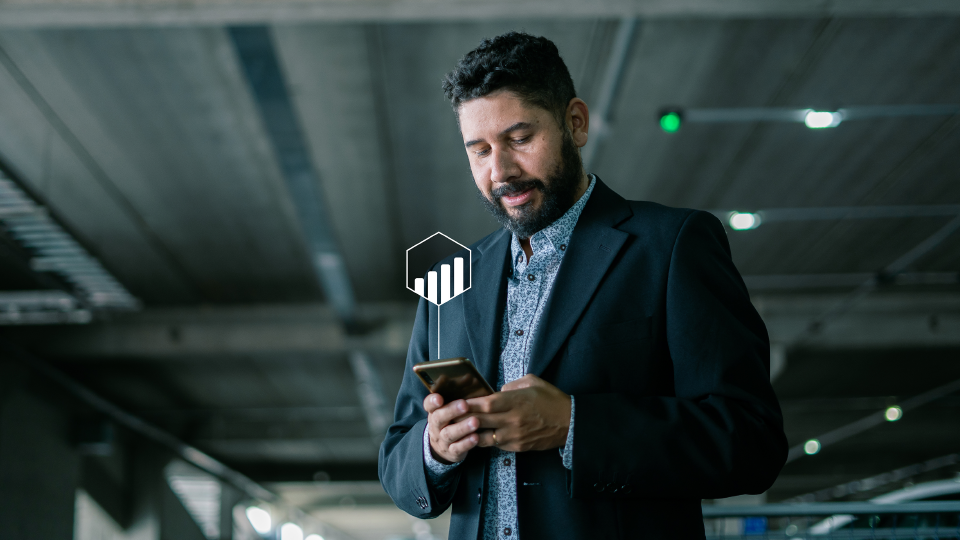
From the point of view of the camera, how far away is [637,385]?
Answer: 51.6 inches

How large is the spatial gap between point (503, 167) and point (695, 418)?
507 millimetres

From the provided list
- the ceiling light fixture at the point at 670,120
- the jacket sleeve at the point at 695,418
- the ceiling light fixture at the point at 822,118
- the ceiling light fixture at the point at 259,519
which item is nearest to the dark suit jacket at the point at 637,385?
the jacket sleeve at the point at 695,418

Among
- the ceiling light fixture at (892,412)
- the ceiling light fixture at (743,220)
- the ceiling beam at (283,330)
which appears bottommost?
the ceiling light fixture at (892,412)

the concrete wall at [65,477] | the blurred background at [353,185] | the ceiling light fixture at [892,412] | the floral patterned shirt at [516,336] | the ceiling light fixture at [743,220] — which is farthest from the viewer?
the ceiling light fixture at [892,412]

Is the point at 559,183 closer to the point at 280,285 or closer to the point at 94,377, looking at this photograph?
the point at 280,285

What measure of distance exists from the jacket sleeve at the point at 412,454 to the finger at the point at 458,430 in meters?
0.16

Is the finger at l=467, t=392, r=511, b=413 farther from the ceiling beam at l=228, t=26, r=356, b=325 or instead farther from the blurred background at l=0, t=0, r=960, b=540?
the ceiling beam at l=228, t=26, r=356, b=325

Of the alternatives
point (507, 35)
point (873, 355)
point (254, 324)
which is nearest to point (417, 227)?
point (254, 324)

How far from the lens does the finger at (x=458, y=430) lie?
1.14 metres

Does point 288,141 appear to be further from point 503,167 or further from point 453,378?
point 453,378

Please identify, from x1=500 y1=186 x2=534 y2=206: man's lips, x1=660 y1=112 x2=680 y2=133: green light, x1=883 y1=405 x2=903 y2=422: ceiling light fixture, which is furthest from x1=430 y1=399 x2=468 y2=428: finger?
x1=883 y1=405 x2=903 y2=422: ceiling light fixture

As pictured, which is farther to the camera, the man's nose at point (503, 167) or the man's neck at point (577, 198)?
the man's neck at point (577, 198)

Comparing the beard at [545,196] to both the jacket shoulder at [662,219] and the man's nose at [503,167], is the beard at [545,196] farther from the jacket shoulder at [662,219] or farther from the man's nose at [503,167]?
the jacket shoulder at [662,219]

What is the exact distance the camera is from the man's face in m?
1.35
